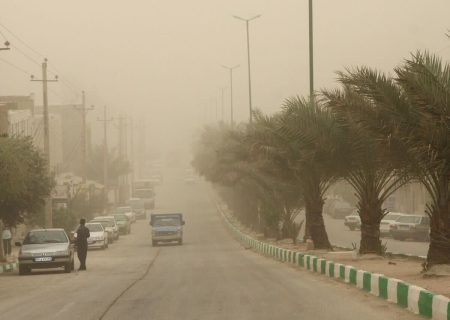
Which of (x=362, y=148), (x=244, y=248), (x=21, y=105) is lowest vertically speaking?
(x=244, y=248)

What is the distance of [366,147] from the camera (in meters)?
30.5

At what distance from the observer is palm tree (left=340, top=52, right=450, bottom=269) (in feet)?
68.0

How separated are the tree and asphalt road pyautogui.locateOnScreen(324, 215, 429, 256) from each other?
1566 centimetres

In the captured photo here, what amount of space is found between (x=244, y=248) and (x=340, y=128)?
23.3 metres

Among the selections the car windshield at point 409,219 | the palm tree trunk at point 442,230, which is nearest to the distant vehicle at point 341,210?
the car windshield at point 409,219

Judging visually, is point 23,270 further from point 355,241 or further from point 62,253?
point 355,241

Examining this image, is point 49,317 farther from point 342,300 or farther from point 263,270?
point 263,270

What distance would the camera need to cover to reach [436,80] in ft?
68.5

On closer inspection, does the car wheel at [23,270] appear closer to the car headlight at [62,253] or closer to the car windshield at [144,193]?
the car headlight at [62,253]

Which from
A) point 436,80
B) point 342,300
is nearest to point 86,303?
point 342,300

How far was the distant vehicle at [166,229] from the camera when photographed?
61.8 m

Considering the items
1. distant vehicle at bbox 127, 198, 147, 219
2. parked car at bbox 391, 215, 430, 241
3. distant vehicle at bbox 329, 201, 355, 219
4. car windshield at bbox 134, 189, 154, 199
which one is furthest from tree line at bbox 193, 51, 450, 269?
car windshield at bbox 134, 189, 154, 199

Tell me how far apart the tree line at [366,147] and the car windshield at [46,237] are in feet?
26.3

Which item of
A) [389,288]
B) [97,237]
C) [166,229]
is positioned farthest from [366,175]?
[166,229]
